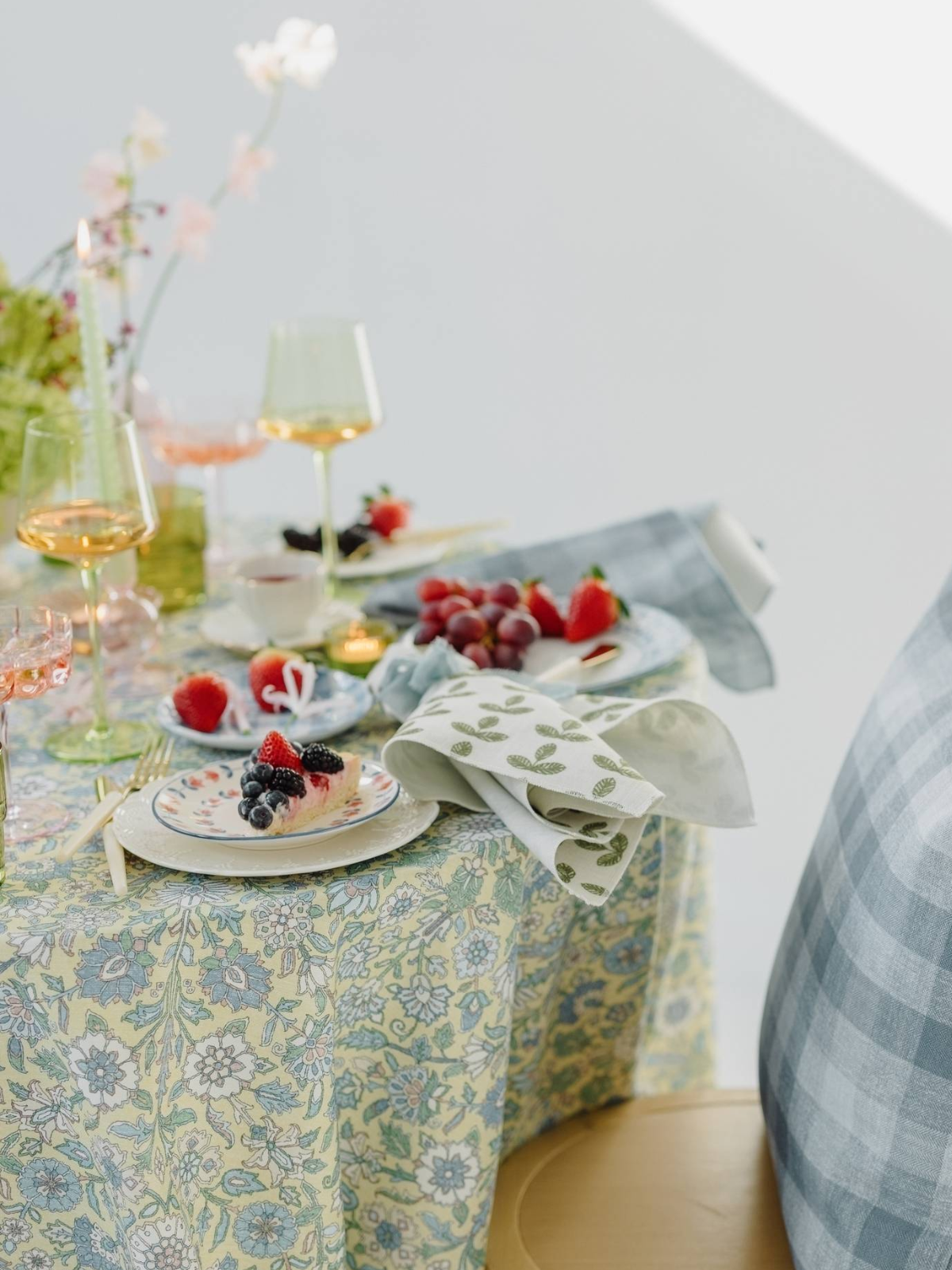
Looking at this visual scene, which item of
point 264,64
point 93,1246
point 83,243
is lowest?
point 93,1246

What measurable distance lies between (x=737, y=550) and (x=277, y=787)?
1.04 meters

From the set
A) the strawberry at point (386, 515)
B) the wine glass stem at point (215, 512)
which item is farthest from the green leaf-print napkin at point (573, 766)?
the wine glass stem at point (215, 512)

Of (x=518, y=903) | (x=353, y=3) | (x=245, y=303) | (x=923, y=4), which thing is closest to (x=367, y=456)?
(x=245, y=303)

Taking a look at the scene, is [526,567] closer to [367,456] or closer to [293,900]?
[293,900]

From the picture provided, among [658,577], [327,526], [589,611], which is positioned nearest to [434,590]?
[589,611]

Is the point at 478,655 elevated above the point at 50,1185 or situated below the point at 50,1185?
above

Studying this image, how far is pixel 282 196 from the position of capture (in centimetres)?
341

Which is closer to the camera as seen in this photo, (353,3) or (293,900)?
(293,900)

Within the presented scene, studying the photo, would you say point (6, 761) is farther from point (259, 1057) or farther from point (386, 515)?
point (386, 515)

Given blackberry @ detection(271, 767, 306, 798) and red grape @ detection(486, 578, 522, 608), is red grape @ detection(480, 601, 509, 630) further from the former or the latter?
blackberry @ detection(271, 767, 306, 798)

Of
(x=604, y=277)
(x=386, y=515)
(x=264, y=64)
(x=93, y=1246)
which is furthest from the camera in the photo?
(x=604, y=277)

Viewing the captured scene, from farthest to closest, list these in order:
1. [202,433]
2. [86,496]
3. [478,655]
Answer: [202,433]
[478,655]
[86,496]

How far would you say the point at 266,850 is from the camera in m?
1.18

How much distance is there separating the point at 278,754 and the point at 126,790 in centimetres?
18
